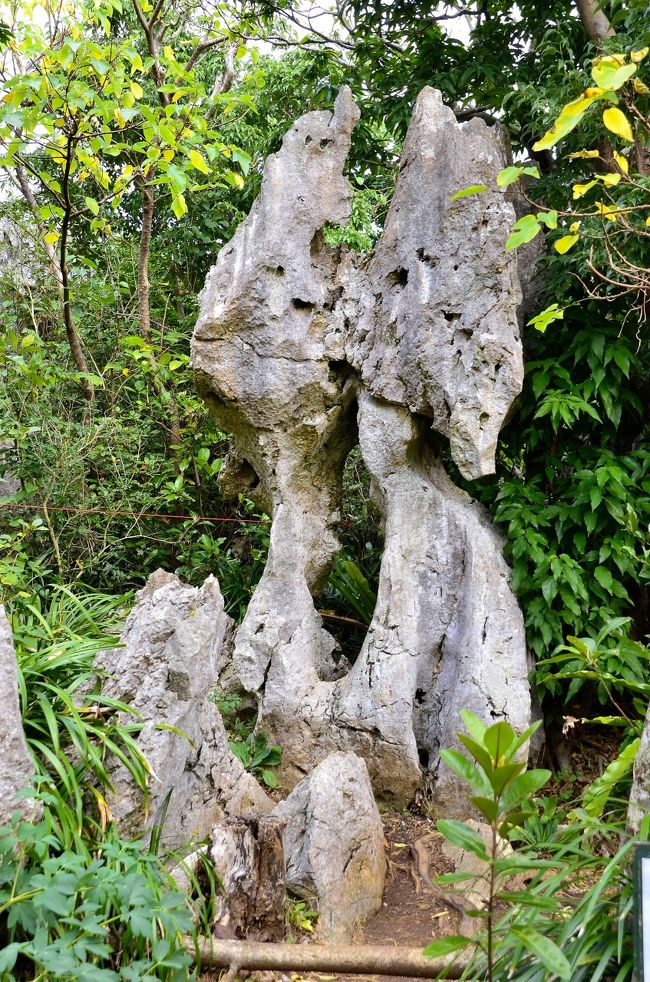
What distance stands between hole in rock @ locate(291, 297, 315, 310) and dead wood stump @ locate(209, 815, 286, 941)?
9.95 ft

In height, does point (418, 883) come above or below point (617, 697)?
below

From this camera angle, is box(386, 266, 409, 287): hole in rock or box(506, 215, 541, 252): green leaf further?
box(386, 266, 409, 287): hole in rock

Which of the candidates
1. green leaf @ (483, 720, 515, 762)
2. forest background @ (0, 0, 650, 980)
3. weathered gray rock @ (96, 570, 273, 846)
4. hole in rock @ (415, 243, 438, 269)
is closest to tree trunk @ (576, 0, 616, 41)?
forest background @ (0, 0, 650, 980)

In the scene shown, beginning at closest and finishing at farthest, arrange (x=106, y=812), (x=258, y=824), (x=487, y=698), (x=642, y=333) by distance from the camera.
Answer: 1. (x=106, y=812)
2. (x=258, y=824)
3. (x=487, y=698)
4. (x=642, y=333)

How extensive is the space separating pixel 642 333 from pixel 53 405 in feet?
15.1

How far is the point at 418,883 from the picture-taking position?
3791 millimetres

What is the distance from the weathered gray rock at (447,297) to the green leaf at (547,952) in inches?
110

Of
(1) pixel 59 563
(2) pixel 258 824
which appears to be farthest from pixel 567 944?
(1) pixel 59 563

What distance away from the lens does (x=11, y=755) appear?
2.66 meters

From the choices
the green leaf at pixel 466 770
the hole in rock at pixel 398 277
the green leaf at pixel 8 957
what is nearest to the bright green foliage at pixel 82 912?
the green leaf at pixel 8 957

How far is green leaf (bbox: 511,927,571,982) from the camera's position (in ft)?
6.02

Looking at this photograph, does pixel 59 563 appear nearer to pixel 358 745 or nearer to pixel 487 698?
pixel 358 745

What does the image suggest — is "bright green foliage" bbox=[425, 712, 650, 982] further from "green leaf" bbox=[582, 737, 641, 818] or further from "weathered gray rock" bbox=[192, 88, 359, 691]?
"weathered gray rock" bbox=[192, 88, 359, 691]

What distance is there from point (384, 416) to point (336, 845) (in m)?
2.37
